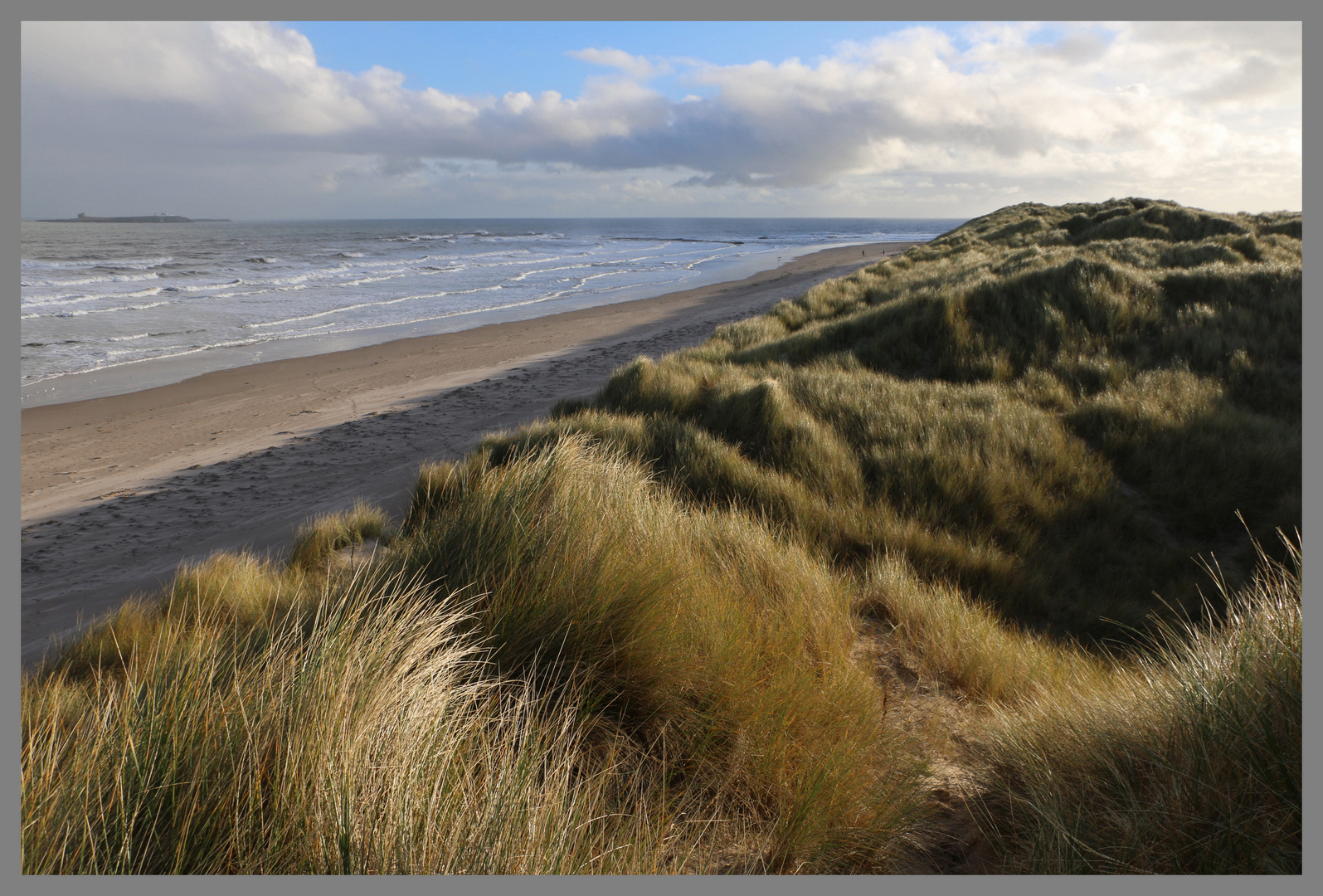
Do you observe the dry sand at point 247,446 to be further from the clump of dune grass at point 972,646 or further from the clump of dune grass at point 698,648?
the clump of dune grass at point 972,646

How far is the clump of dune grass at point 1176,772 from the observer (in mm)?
1963

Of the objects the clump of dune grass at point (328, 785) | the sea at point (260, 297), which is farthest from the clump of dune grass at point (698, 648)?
the sea at point (260, 297)

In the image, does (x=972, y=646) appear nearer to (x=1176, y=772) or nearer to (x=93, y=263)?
(x=1176, y=772)

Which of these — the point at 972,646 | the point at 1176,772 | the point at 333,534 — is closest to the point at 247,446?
the point at 333,534

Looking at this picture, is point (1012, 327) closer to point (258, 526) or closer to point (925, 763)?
point (925, 763)

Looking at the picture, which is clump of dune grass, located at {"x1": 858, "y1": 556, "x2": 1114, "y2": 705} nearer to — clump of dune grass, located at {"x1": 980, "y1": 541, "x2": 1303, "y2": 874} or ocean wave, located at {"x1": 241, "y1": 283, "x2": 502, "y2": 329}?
clump of dune grass, located at {"x1": 980, "y1": 541, "x2": 1303, "y2": 874}

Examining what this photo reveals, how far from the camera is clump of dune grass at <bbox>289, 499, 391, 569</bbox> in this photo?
4.88 m

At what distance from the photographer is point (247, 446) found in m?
9.41

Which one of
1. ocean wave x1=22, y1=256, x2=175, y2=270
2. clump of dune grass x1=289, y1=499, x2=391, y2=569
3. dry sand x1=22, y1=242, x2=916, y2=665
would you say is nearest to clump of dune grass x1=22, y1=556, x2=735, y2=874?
clump of dune grass x1=289, y1=499, x2=391, y2=569

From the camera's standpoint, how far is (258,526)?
6.61 metres

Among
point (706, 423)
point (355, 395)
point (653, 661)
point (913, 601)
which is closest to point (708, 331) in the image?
point (355, 395)

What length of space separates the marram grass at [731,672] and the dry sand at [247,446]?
7.16 feet

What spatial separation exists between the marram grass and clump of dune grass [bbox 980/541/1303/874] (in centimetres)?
1

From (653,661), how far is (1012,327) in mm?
8202
